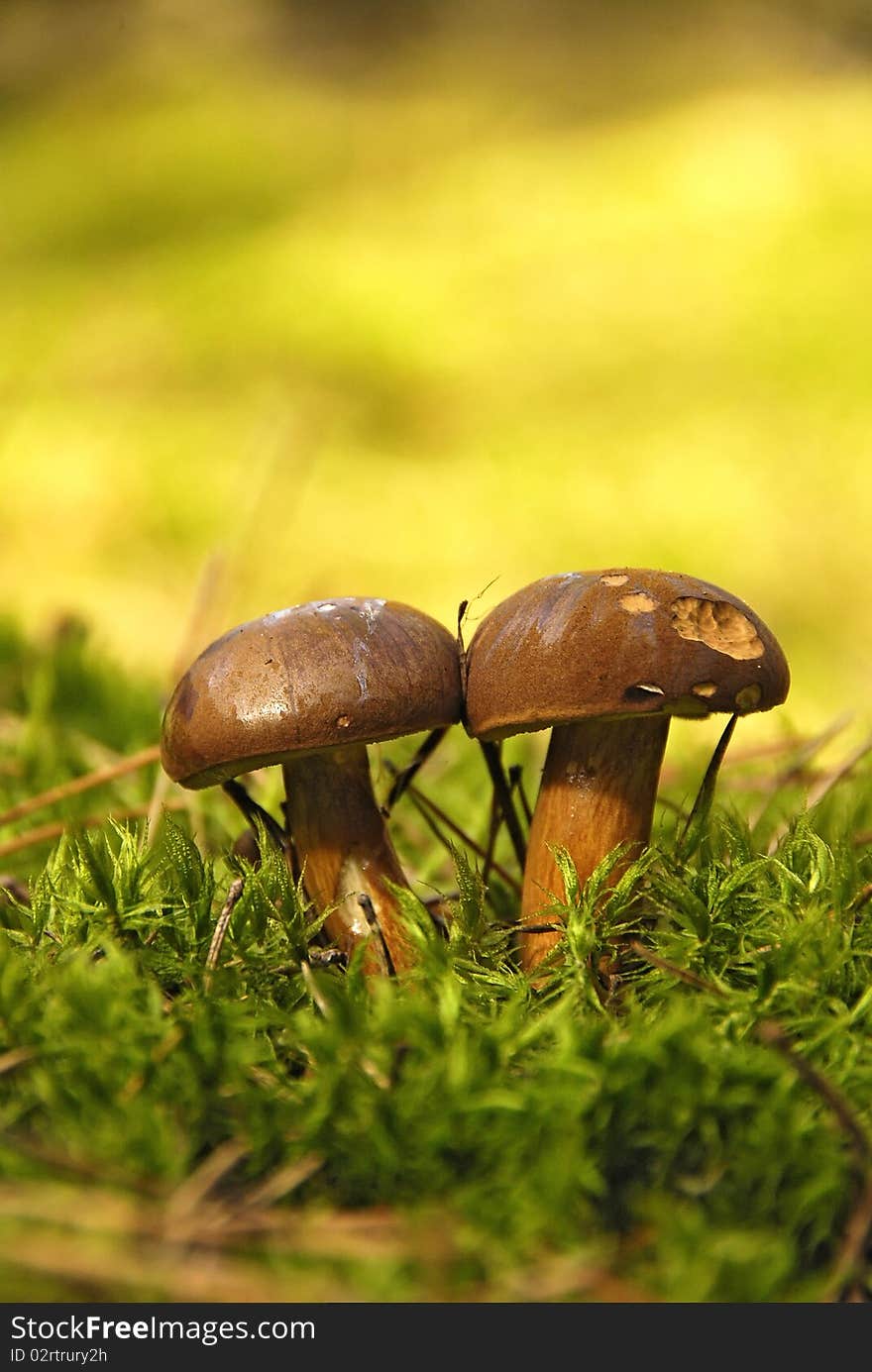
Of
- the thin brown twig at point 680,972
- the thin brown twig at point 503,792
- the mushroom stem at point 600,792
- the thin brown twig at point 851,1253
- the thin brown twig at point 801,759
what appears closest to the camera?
the thin brown twig at point 851,1253

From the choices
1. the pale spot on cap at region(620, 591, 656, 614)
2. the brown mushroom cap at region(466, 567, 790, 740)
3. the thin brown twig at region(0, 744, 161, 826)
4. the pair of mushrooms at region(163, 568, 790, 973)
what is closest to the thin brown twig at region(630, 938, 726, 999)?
the pair of mushrooms at region(163, 568, 790, 973)

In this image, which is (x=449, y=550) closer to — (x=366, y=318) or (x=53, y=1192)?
(x=366, y=318)

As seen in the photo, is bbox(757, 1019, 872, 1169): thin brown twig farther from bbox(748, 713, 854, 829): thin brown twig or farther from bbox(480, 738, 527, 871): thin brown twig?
bbox(748, 713, 854, 829): thin brown twig

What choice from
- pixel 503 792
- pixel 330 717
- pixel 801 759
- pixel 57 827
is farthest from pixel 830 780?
pixel 57 827

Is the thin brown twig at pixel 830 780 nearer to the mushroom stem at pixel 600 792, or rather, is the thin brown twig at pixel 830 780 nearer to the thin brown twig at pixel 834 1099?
the mushroom stem at pixel 600 792

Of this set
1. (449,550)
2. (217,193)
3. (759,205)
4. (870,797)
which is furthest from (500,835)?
(217,193)

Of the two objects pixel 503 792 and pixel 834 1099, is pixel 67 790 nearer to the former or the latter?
pixel 503 792

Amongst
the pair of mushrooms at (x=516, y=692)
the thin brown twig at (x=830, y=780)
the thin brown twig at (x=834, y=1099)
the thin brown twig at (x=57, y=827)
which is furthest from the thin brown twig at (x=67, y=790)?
the thin brown twig at (x=834, y=1099)
